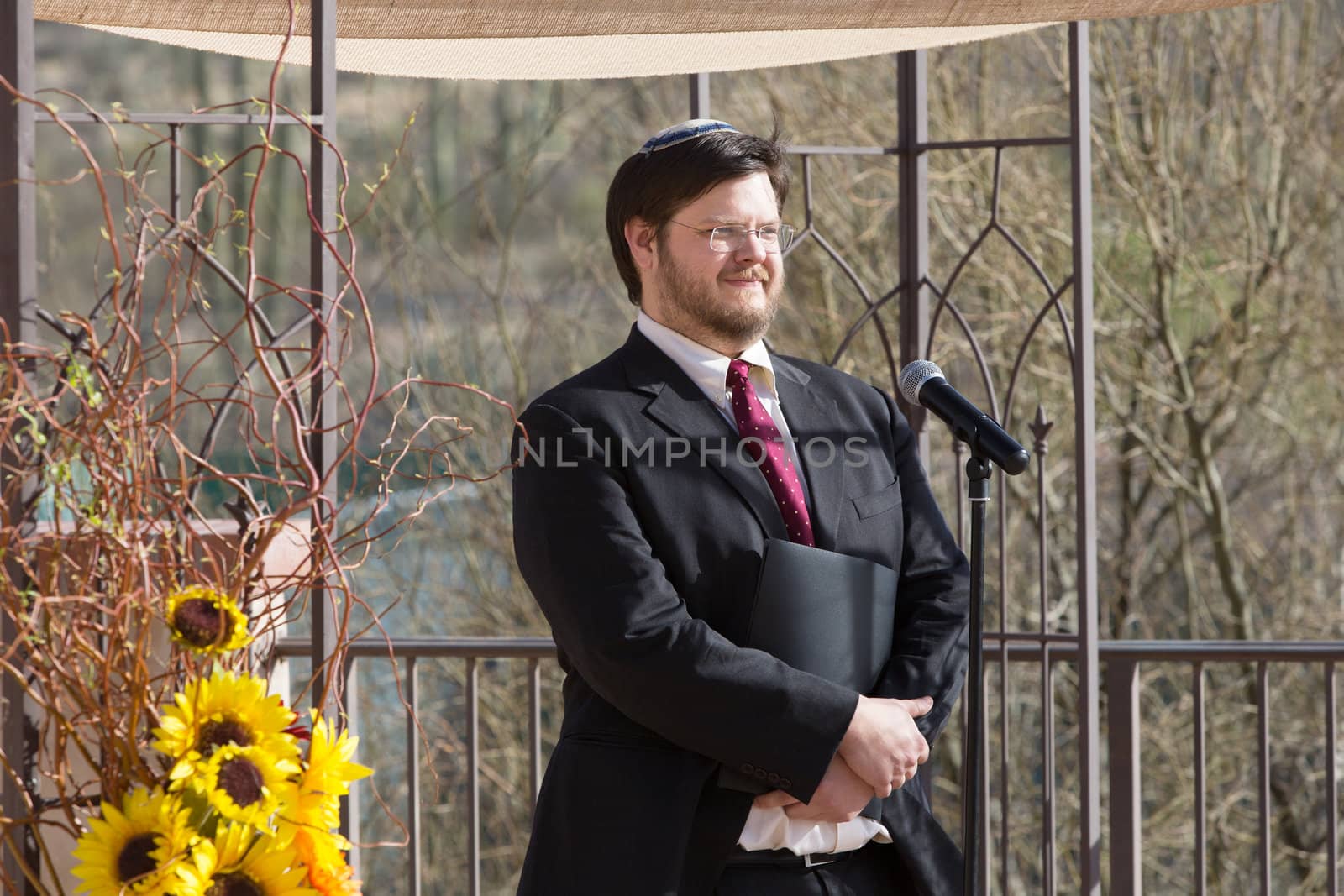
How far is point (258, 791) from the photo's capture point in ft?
4.47

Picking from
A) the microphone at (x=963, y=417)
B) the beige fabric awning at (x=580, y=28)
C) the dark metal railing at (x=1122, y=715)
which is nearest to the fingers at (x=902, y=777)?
the microphone at (x=963, y=417)

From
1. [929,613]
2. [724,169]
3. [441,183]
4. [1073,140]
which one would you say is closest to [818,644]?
[929,613]

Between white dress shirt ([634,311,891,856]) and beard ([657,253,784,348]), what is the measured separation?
21 mm

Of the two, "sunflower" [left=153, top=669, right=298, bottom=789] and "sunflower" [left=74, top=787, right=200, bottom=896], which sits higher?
"sunflower" [left=153, top=669, right=298, bottom=789]

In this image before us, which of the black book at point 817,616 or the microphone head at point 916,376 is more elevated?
the microphone head at point 916,376

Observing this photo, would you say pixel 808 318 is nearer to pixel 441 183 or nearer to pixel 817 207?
pixel 817 207

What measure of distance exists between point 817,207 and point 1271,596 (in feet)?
9.67

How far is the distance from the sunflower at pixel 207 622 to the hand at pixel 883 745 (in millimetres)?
674

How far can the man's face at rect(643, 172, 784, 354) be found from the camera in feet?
5.88

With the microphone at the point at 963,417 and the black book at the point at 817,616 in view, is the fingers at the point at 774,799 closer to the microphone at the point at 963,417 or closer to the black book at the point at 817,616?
the black book at the point at 817,616

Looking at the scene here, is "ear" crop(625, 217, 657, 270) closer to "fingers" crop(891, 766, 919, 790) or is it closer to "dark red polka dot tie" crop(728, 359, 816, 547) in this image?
"dark red polka dot tie" crop(728, 359, 816, 547)

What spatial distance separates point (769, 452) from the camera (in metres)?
1.79

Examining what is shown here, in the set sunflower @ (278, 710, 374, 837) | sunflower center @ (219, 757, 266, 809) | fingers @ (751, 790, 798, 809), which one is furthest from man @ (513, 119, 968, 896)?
sunflower center @ (219, 757, 266, 809)

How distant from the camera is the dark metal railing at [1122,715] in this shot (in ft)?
9.55
